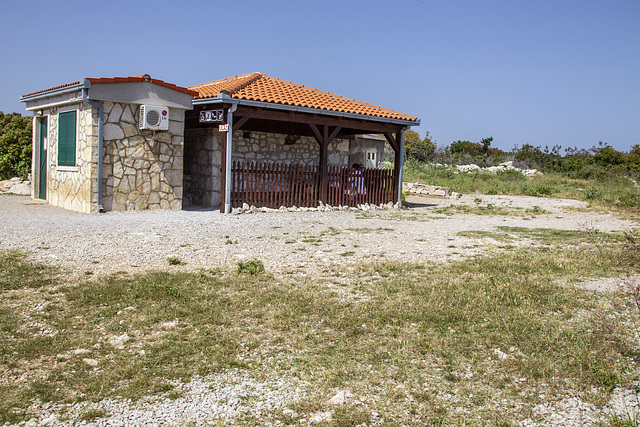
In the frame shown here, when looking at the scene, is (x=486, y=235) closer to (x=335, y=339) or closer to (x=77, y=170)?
(x=335, y=339)

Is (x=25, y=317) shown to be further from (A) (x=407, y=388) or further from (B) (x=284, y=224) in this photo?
(B) (x=284, y=224)

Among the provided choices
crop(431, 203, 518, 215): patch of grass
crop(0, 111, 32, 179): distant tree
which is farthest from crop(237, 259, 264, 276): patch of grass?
crop(0, 111, 32, 179): distant tree

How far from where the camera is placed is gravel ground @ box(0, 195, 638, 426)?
310cm

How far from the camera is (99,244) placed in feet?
25.7

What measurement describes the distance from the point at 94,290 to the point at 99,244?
271 centimetres

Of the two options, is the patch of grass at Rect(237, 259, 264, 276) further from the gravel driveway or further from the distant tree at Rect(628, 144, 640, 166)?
the distant tree at Rect(628, 144, 640, 166)

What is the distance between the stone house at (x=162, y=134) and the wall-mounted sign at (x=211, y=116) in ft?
0.09

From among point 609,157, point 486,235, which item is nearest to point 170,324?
point 486,235

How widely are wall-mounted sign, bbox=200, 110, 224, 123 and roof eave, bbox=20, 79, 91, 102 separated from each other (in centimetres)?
288

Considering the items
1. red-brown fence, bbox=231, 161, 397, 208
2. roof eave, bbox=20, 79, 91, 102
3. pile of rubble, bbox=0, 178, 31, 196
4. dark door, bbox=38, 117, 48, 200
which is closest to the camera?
roof eave, bbox=20, 79, 91, 102

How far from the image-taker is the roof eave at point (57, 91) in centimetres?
1108

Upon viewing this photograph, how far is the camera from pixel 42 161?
14.4 m

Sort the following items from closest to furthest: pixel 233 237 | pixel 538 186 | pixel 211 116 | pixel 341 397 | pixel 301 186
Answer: pixel 341 397 < pixel 233 237 < pixel 211 116 < pixel 301 186 < pixel 538 186

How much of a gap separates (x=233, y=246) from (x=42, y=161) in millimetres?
9013
